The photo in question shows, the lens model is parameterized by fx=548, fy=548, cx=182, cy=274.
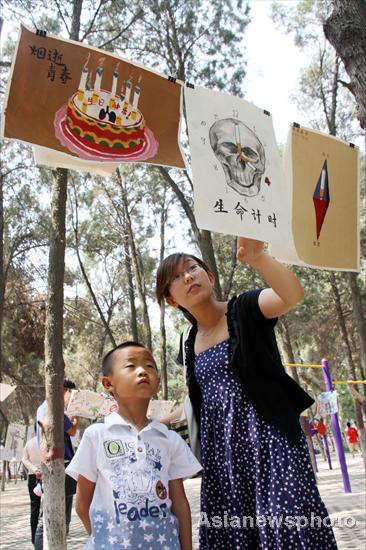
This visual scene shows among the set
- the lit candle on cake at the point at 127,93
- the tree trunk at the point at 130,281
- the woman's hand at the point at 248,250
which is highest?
the tree trunk at the point at 130,281

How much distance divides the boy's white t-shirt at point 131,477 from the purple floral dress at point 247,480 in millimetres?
119

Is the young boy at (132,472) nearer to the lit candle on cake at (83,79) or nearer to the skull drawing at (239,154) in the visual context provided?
the skull drawing at (239,154)

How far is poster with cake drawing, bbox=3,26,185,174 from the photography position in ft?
9.02

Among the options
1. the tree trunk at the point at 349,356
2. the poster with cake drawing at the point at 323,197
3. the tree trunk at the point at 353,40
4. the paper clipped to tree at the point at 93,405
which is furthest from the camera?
the paper clipped to tree at the point at 93,405

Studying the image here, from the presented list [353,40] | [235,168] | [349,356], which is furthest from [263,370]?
[349,356]

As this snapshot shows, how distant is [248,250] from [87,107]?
1.43 metres

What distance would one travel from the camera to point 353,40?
4535mm

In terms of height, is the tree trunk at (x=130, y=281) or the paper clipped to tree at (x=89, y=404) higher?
the tree trunk at (x=130, y=281)

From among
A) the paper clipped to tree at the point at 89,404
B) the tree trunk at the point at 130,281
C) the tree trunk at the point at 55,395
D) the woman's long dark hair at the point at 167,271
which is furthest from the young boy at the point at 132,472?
the tree trunk at the point at 130,281

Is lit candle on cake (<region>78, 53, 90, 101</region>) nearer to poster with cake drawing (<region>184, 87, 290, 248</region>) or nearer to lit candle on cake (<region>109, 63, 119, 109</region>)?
lit candle on cake (<region>109, 63, 119, 109</region>)

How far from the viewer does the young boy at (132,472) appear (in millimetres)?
1786

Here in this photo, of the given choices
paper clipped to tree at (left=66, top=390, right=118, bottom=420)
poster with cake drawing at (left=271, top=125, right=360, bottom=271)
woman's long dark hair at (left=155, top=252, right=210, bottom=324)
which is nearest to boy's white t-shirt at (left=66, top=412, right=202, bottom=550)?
woman's long dark hair at (left=155, top=252, right=210, bottom=324)

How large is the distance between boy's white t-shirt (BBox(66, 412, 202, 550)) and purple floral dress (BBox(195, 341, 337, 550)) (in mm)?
119

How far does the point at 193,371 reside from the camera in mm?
2109
